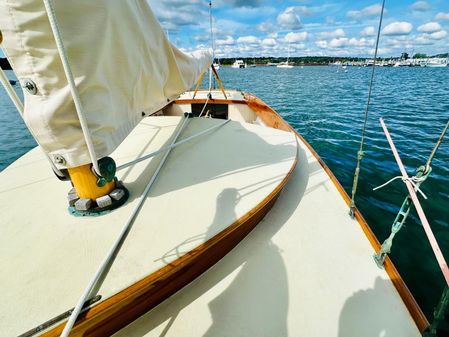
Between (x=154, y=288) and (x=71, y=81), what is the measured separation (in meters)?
1.12

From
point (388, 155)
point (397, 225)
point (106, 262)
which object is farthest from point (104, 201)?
point (388, 155)

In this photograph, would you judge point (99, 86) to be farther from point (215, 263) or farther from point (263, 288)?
point (263, 288)

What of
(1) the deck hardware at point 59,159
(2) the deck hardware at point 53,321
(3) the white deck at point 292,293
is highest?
(1) the deck hardware at point 59,159

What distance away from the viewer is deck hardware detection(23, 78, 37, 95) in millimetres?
994

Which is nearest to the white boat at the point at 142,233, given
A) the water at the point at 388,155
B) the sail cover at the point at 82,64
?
the sail cover at the point at 82,64

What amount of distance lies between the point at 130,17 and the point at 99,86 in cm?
49

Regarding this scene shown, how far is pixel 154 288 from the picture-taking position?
1.22 meters

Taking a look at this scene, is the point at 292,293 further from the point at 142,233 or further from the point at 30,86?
the point at 30,86

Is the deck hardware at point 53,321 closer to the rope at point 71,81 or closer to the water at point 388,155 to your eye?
the rope at point 71,81

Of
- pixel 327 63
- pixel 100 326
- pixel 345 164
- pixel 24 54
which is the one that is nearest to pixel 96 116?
pixel 24 54

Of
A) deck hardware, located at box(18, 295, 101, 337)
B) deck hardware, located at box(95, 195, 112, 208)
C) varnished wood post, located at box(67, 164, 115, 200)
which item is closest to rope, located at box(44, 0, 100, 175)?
varnished wood post, located at box(67, 164, 115, 200)

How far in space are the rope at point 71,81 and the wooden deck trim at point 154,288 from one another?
667 mm

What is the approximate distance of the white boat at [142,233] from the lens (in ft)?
3.33

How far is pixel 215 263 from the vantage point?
5.45 feet
